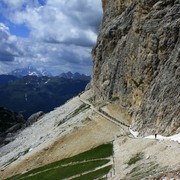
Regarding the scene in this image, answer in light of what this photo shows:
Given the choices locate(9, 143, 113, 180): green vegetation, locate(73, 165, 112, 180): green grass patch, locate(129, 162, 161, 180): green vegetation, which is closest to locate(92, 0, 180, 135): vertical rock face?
locate(9, 143, 113, 180): green vegetation

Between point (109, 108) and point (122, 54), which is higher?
point (122, 54)

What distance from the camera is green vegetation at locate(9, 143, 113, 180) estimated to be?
239ft

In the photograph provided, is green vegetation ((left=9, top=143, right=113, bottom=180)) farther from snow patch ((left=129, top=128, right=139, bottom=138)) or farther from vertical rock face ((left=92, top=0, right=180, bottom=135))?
vertical rock face ((left=92, top=0, right=180, bottom=135))

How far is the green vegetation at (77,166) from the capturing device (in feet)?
239

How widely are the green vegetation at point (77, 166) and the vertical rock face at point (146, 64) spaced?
34.4 ft

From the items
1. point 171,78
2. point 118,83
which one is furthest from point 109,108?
point 171,78

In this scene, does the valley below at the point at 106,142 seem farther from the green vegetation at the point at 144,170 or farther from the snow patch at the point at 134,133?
the snow patch at the point at 134,133

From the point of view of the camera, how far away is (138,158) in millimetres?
63594

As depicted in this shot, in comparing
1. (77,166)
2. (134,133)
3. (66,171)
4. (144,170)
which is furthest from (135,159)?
(134,133)

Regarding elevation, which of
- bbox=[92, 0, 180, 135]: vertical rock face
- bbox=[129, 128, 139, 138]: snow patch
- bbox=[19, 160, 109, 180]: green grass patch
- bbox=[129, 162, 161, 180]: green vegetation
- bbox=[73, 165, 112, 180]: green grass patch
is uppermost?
bbox=[92, 0, 180, 135]: vertical rock face

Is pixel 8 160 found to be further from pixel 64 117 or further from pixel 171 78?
pixel 171 78

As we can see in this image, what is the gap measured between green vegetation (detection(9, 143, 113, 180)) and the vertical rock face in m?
10.5

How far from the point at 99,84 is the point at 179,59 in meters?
62.9

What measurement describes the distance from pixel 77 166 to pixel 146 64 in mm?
31892
